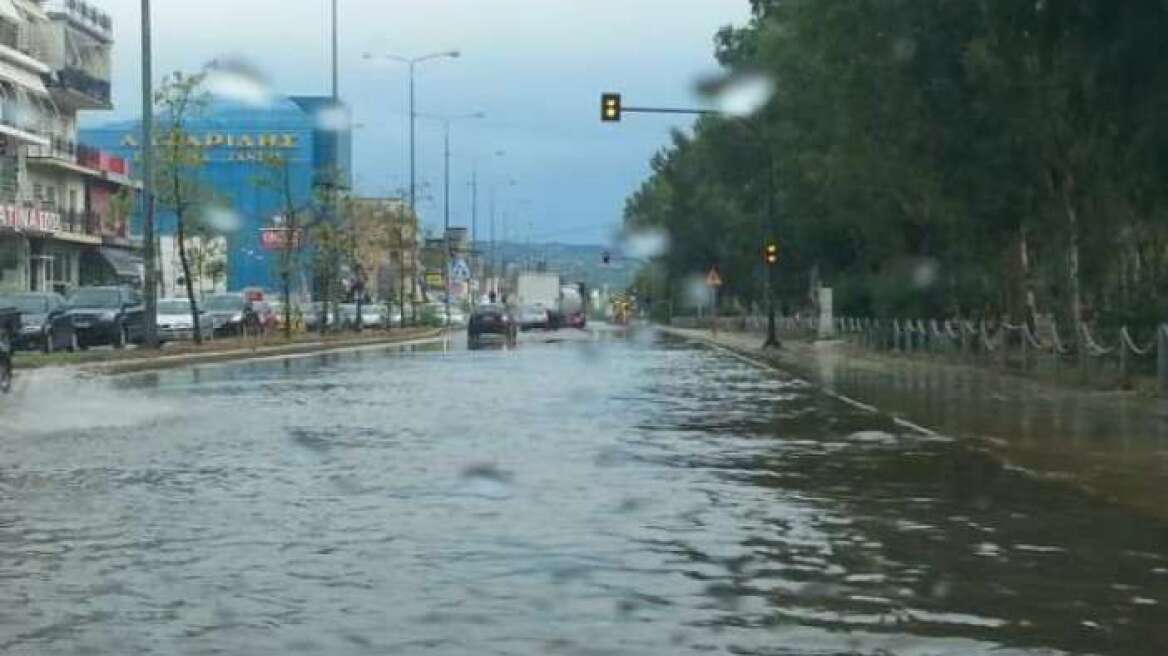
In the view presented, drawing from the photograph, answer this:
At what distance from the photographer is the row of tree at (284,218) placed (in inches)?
1815

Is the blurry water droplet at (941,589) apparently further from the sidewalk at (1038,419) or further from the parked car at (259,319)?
the parked car at (259,319)

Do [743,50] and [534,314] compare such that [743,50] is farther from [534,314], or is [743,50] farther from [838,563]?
[838,563]

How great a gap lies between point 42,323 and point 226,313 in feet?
51.5

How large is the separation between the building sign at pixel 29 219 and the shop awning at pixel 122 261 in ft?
27.4

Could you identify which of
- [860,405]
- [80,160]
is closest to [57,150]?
[80,160]

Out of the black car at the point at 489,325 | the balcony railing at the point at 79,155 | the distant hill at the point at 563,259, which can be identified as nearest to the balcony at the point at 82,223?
the balcony railing at the point at 79,155

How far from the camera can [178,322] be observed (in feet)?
176

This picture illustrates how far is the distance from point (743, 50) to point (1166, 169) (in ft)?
154

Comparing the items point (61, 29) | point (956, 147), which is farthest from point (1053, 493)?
point (61, 29)

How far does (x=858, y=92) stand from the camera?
32.2m

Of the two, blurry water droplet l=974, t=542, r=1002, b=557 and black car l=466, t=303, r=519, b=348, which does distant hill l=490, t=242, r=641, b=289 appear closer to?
black car l=466, t=303, r=519, b=348

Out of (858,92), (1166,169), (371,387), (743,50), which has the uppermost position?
(743,50)

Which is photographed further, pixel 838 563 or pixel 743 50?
pixel 743 50

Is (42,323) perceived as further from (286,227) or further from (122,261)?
(122,261)
